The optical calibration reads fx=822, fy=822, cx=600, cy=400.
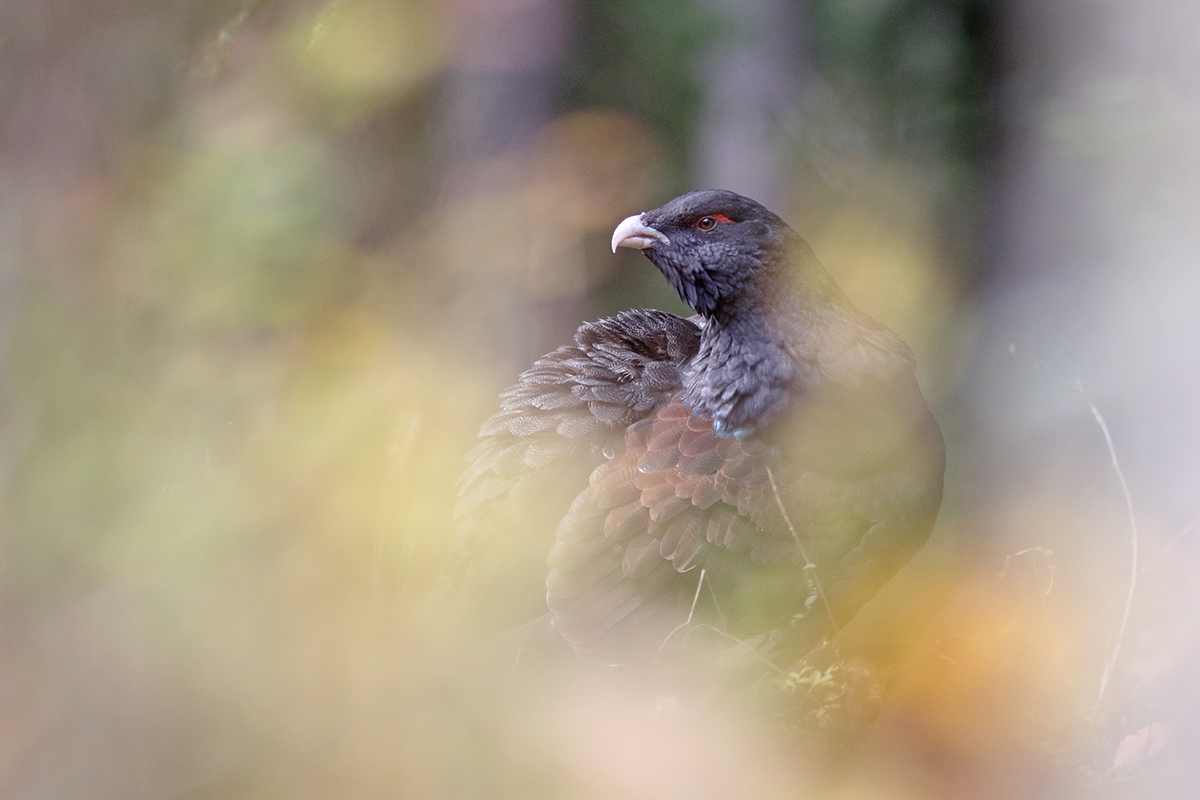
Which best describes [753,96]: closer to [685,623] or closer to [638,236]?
[638,236]

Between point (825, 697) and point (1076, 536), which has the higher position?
point (1076, 536)

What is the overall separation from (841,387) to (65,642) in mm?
852

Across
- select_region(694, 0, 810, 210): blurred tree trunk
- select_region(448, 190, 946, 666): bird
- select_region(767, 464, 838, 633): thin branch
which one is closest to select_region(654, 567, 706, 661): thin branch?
select_region(448, 190, 946, 666): bird

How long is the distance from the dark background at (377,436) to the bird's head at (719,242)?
25cm

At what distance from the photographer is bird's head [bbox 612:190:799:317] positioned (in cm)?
94

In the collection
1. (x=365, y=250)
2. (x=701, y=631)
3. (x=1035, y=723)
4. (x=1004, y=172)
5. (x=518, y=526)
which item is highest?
(x=1004, y=172)

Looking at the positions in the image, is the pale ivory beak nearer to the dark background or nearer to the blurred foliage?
the dark background

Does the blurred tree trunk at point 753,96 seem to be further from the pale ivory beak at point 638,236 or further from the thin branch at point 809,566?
the thin branch at point 809,566

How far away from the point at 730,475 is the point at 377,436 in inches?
16.4

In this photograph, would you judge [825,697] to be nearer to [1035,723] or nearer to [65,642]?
[1035,723]

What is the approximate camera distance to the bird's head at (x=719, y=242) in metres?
0.94

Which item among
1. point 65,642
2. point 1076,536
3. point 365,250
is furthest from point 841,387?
point 65,642

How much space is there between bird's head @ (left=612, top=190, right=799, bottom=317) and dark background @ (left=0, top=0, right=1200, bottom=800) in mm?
251

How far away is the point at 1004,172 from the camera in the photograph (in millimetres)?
1307
